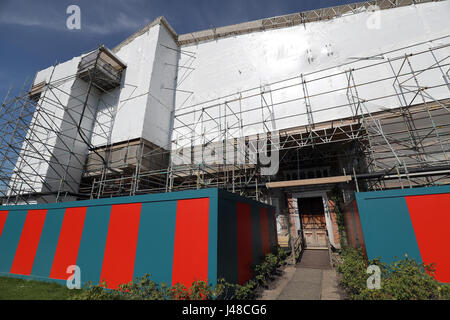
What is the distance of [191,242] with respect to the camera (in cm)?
441

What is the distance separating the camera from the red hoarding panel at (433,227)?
3.96 m

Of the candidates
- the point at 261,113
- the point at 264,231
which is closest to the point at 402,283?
the point at 264,231

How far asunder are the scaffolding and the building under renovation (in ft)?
0.26

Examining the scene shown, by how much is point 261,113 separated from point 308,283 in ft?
30.4

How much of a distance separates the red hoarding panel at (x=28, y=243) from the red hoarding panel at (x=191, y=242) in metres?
5.73

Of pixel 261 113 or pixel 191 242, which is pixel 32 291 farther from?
pixel 261 113

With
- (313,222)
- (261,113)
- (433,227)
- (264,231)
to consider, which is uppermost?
(261,113)

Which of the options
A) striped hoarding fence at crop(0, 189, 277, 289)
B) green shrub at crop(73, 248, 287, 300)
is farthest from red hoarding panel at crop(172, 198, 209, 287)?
green shrub at crop(73, 248, 287, 300)

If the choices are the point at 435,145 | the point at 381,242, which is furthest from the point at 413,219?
the point at 435,145

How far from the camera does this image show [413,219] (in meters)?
4.29

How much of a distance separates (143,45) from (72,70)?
18.8 feet

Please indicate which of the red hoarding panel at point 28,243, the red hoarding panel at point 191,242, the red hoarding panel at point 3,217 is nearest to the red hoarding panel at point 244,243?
the red hoarding panel at point 191,242

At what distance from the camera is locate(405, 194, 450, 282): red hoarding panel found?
3.96 metres

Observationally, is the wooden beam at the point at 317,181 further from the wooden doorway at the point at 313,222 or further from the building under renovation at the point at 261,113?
the wooden doorway at the point at 313,222
